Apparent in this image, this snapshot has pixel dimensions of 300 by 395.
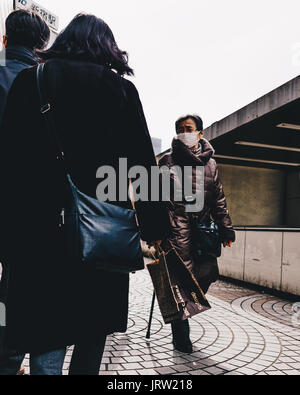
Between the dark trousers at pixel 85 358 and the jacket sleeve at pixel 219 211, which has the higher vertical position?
the jacket sleeve at pixel 219 211

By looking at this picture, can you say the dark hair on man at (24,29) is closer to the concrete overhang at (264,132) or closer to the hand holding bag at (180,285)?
the hand holding bag at (180,285)

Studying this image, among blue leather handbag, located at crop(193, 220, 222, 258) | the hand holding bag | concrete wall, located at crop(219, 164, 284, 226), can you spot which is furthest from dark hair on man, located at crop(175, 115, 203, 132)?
concrete wall, located at crop(219, 164, 284, 226)

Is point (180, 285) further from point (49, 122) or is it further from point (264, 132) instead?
point (264, 132)

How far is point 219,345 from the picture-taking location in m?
3.39

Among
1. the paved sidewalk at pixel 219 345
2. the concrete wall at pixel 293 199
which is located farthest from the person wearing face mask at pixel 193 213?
the concrete wall at pixel 293 199

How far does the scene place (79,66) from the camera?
1.41 metres

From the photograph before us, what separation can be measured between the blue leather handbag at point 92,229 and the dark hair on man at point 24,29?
0.74 metres

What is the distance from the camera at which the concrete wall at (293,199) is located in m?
11.4

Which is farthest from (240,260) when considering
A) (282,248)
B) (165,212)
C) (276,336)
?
(165,212)

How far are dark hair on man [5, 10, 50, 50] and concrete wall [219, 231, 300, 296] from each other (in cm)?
482

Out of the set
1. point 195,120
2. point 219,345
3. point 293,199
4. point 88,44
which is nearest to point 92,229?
point 88,44

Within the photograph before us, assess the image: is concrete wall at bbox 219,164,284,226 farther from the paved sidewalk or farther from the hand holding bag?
the hand holding bag

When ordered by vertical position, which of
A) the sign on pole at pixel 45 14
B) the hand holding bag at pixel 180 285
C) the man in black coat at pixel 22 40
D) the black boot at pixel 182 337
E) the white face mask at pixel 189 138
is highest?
the sign on pole at pixel 45 14

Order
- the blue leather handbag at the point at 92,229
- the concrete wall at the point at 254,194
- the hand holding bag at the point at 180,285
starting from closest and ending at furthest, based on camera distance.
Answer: the blue leather handbag at the point at 92,229, the hand holding bag at the point at 180,285, the concrete wall at the point at 254,194
